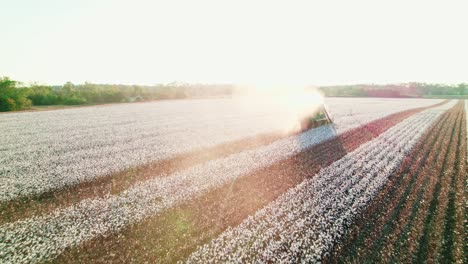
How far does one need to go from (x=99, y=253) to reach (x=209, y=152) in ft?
31.2

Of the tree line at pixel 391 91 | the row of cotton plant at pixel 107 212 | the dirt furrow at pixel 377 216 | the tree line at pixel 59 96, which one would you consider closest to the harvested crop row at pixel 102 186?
the row of cotton plant at pixel 107 212

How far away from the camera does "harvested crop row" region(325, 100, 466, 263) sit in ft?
18.8

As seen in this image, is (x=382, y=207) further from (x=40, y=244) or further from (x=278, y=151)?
(x=40, y=244)

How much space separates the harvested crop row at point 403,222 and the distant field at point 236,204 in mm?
35

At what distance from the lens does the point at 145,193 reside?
9055 millimetres

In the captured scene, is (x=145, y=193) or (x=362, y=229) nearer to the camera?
(x=362, y=229)

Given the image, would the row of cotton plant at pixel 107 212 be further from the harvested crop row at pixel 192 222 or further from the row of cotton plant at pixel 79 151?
the row of cotton plant at pixel 79 151

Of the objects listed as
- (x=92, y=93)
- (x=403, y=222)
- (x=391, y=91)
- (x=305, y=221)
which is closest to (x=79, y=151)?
(x=305, y=221)

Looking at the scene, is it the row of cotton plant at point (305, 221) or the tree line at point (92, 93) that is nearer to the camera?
the row of cotton plant at point (305, 221)

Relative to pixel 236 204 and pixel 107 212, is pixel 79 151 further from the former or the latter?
pixel 236 204

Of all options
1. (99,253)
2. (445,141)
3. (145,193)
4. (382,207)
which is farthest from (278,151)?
(445,141)

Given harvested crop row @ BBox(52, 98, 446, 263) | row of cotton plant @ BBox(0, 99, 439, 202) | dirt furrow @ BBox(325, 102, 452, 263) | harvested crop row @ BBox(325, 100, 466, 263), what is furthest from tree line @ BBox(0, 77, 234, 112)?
harvested crop row @ BBox(325, 100, 466, 263)

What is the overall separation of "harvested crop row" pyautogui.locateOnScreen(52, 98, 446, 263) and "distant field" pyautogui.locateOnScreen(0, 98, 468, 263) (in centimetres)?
3

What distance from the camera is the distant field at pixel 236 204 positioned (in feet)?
19.3
